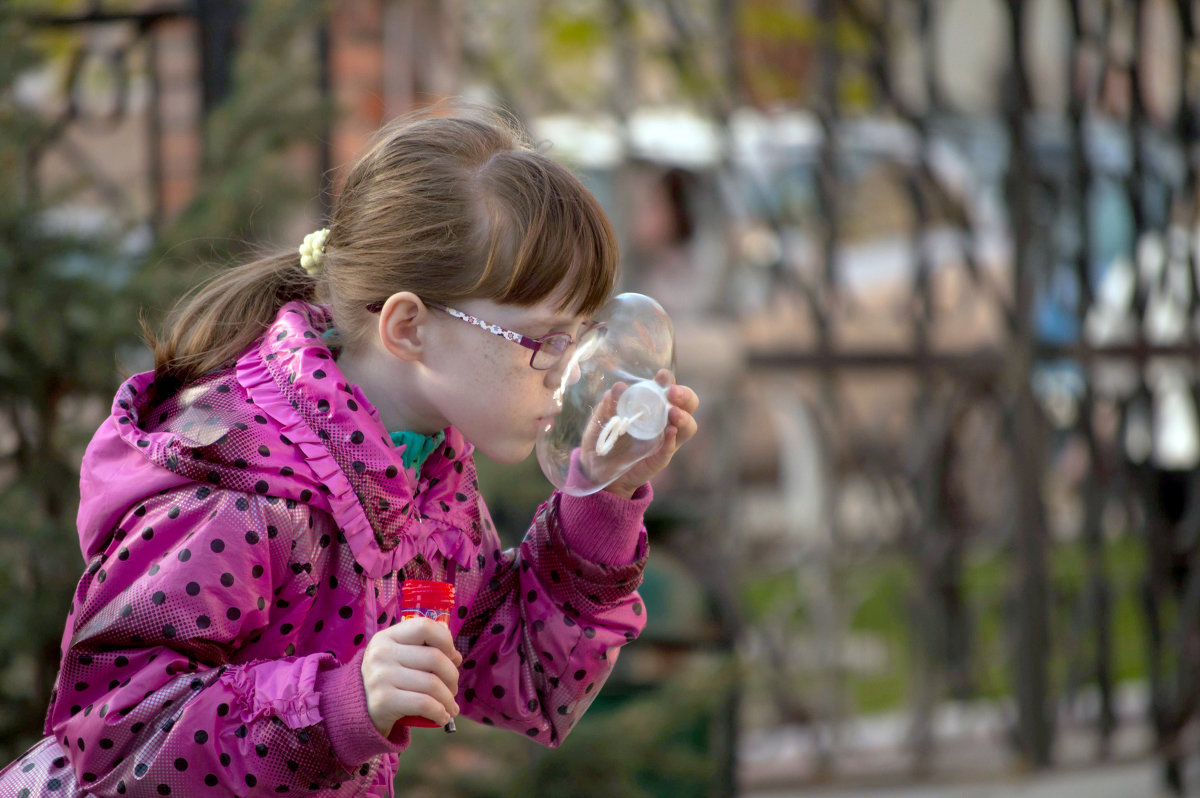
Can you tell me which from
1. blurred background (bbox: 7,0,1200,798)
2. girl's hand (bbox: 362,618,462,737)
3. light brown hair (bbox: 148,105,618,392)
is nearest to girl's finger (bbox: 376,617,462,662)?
girl's hand (bbox: 362,618,462,737)

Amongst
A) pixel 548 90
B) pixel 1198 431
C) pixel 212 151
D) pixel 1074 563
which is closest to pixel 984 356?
pixel 1198 431

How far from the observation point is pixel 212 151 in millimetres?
2676

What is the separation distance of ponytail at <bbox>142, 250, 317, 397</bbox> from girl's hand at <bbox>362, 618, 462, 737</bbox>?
0.53 metres

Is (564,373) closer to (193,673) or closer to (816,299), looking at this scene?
(193,673)

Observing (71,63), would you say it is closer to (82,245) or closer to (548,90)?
(82,245)

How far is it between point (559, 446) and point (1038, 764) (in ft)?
11.6

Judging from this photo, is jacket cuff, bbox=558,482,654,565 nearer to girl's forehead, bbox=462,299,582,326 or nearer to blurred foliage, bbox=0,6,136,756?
girl's forehead, bbox=462,299,582,326

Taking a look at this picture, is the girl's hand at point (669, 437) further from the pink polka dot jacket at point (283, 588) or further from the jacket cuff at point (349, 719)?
the jacket cuff at point (349, 719)

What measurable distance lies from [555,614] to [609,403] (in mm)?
319

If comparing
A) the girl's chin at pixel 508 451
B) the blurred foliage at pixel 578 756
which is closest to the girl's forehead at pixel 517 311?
the girl's chin at pixel 508 451

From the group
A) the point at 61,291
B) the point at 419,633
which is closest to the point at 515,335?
the point at 419,633

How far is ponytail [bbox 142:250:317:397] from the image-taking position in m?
1.68

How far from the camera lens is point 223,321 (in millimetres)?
1707

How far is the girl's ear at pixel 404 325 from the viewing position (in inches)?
61.1
